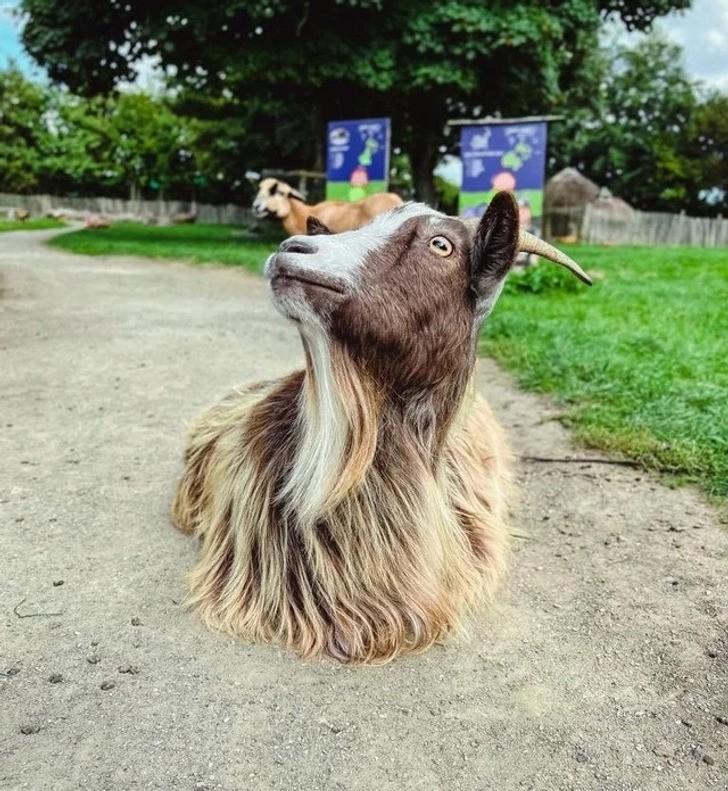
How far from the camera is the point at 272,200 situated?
41.8 ft

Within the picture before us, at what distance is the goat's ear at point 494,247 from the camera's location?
232cm

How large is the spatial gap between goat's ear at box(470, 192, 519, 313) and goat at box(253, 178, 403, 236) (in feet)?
31.5

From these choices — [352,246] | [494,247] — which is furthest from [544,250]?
[352,246]

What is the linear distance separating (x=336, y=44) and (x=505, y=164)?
510 cm

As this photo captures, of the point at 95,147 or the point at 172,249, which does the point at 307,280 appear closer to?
the point at 172,249

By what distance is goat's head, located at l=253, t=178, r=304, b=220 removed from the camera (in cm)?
1275

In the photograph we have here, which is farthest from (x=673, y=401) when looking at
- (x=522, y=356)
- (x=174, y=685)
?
(x=174, y=685)

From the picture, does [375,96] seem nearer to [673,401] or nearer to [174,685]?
[673,401]

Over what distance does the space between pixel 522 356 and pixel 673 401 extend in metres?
1.63

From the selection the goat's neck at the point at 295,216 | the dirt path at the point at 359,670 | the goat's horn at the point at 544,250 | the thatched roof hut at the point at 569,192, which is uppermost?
the thatched roof hut at the point at 569,192

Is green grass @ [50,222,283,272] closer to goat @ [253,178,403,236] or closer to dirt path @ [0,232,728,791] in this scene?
goat @ [253,178,403,236]

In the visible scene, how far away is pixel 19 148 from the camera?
43.4m

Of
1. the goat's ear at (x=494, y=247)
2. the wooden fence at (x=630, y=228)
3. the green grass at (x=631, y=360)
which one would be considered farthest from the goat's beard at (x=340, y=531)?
the wooden fence at (x=630, y=228)

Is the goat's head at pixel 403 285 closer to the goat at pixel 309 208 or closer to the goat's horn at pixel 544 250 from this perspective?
the goat's horn at pixel 544 250
